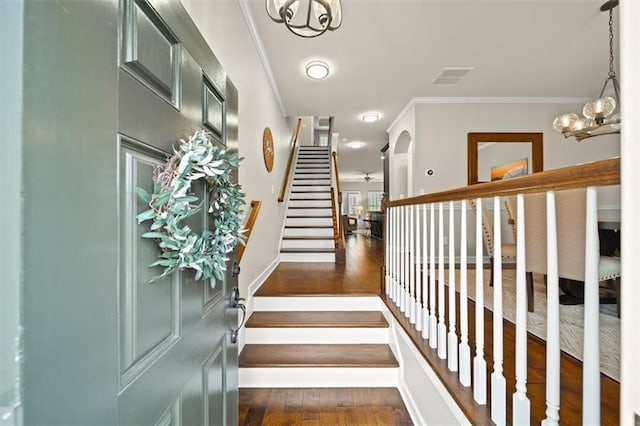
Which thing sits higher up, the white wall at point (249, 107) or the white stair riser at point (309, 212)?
the white wall at point (249, 107)

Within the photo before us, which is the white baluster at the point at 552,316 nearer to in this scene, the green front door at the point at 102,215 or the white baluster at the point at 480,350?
the white baluster at the point at 480,350

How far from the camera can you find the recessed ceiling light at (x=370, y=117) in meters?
5.37

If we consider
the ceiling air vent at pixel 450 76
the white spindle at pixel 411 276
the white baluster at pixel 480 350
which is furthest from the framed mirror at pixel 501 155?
the white baluster at pixel 480 350

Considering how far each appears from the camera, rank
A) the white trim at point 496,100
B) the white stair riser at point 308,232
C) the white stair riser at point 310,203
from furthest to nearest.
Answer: the white stair riser at point 310,203 < the white stair riser at point 308,232 < the white trim at point 496,100

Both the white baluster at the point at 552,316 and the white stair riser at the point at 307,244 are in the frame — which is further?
the white stair riser at the point at 307,244

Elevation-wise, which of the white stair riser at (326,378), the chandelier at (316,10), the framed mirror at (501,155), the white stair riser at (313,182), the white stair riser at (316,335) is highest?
the chandelier at (316,10)

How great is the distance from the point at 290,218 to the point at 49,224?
5.04 metres

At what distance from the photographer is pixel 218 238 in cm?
95

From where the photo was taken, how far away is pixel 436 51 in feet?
10.9

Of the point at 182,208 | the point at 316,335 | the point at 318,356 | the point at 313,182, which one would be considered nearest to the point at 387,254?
the point at 316,335

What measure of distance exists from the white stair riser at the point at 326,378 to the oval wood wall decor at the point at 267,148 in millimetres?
2306

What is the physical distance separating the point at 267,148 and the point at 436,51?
2248 millimetres

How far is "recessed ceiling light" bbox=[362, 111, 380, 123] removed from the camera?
5371 millimetres

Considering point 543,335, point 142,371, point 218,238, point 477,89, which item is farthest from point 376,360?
point 477,89
